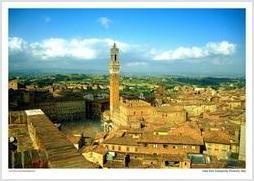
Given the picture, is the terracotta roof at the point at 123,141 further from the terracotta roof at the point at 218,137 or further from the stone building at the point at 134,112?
the terracotta roof at the point at 218,137

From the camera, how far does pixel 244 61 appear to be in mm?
4672

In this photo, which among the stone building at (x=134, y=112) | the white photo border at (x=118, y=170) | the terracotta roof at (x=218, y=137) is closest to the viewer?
the white photo border at (x=118, y=170)

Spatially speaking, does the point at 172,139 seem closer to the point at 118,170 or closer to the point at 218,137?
the point at 218,137

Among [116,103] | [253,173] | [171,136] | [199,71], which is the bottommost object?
[253,173]

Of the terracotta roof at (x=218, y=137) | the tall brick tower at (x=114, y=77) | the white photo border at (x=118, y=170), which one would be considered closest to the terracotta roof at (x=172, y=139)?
the terracotta roof at (x=218, y=137)

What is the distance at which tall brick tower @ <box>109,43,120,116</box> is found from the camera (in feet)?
15.7

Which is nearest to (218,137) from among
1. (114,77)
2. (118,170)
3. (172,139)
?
(172,139)

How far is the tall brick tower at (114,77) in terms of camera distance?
477cm

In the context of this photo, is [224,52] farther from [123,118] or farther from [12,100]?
[12,100]

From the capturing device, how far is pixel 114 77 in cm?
486

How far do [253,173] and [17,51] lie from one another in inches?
103

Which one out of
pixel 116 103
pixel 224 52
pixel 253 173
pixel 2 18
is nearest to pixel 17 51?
pixel 2 18

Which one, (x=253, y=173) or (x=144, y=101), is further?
(x=144, y=101)

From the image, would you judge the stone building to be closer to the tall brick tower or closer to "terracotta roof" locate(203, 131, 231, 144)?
the tall brick tower
